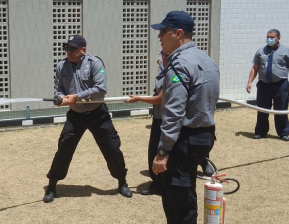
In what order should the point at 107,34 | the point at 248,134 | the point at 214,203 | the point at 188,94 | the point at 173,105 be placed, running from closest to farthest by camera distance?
the point at 173,105 → the point at 188,94 → the point at 214,203 → the point at 248,134 → the point at 107,34

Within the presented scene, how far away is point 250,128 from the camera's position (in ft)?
34.5

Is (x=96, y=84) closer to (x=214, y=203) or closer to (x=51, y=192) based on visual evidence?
(x=51, y=192)

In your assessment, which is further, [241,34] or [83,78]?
[241,34]

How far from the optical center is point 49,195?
245 inches

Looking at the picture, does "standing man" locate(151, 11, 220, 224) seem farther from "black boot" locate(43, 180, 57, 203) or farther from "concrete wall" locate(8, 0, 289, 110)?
"concrete wall" locate(8, 0, 289, 110)

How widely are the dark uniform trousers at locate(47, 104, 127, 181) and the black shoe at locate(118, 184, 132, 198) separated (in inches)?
10.8

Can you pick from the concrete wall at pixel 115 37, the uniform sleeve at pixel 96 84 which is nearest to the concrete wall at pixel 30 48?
the concrete wall at pixel 115 37

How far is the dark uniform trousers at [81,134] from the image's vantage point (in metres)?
6.17

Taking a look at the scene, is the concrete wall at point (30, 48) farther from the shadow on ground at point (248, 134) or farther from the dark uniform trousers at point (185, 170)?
the dark uniform trousers at point (185, 170)

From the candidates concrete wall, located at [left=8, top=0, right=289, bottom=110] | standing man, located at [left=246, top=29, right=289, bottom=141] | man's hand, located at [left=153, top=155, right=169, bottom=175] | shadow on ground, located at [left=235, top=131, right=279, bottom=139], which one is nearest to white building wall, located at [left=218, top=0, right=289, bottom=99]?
concrete wall, located at [left=8, top=0, right=289, bottom=110]

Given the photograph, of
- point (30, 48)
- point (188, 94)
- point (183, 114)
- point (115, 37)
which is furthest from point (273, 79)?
point (183, 114)

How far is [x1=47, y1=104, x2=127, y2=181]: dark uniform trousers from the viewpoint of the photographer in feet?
20.2

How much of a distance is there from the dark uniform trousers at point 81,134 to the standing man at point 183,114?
1685 mm

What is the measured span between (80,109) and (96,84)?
1.13 ft
